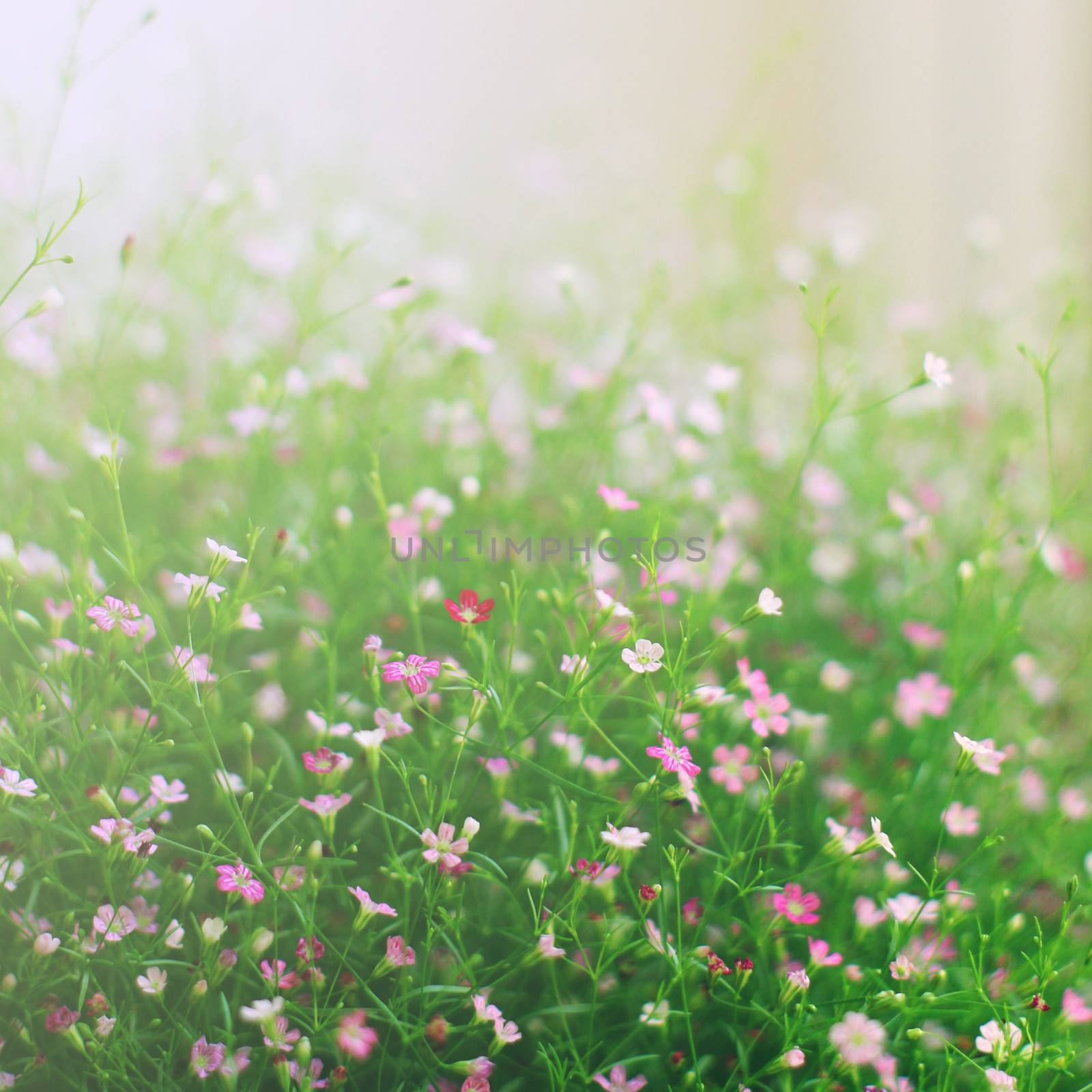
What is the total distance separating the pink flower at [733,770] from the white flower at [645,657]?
11cm

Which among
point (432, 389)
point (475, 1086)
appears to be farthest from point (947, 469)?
point (475, 1086)

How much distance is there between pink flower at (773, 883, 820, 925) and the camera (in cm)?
54

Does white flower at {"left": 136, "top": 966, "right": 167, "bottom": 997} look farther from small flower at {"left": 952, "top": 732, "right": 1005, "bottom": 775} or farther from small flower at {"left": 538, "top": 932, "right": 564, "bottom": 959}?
small flower at {"left": 952, "top": 732, "right": 1005, "bottom": 775}

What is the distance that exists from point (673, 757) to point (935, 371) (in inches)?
12.6

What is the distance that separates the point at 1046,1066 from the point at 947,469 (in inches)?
24.4

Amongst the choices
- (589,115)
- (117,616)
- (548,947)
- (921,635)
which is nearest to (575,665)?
(548,947)

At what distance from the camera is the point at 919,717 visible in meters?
0.70

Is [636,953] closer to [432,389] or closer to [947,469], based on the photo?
[432,389]

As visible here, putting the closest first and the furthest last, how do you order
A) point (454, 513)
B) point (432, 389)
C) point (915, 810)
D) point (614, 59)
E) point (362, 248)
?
1. point (915, 810)
2. point (454, 513)
3. point (432, 389)
4. point (362, 248)
5. point (614, 59)

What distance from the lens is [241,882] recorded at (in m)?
0.50

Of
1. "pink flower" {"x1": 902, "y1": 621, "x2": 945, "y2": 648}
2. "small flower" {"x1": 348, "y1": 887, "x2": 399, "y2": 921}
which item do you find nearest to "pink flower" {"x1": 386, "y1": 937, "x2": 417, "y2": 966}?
"small flower" {"x1": 348, "y1": 887, "x2": 399, "y2": 921}

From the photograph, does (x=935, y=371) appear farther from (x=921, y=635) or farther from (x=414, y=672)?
(x=414, y=672)

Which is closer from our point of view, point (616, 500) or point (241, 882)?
point (241, 882)

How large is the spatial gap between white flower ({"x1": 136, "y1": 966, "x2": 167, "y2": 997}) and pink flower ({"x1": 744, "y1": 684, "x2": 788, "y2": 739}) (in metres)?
0.34
